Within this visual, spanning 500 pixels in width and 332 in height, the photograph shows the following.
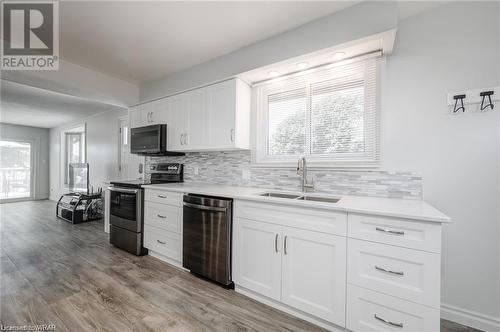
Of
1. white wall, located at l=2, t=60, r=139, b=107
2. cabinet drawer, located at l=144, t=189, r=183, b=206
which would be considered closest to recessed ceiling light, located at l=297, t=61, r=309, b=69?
cabinet drawer, located at l=144, t=189, r=183, b=206

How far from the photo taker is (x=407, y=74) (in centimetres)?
191

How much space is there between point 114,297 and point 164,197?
1.08 m

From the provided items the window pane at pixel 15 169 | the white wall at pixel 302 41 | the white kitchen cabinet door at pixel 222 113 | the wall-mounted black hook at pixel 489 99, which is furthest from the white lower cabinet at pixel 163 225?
the window pane at pixel 15 169

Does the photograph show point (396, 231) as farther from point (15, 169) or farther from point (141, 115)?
point (15, 169)

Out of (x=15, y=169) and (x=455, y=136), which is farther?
(x=15, y=169)

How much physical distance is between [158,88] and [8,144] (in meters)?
6.91

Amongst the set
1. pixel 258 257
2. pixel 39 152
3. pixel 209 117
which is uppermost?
pixel 209 117

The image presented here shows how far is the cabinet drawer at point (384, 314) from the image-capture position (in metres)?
1.30

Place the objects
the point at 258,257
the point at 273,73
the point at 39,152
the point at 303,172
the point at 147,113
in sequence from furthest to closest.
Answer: the point at 39,152 < the point at 147,113 < the point at 273,73 < the point at 303,172 < the point at 258,257

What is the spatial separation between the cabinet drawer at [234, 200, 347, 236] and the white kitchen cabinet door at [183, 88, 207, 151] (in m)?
1.16

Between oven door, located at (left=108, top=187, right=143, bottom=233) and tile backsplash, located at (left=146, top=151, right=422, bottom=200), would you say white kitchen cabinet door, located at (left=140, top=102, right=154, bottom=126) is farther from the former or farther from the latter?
oven door, located at (left=108, top=187, right=143, bottom=233)

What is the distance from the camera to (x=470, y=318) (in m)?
1.67

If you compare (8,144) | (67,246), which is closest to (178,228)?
(67,246)

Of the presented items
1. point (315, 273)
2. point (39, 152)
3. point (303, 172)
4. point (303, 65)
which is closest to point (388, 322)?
point (315, 273)
